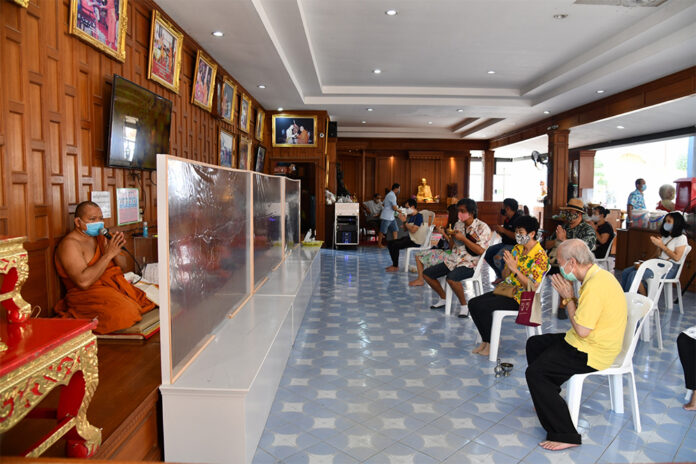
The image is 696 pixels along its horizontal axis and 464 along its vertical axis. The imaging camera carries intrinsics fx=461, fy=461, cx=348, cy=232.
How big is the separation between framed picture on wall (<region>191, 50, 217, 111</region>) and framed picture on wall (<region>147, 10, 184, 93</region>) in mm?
543

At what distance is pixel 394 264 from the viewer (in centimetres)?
866

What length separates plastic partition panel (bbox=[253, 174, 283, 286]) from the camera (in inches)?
174

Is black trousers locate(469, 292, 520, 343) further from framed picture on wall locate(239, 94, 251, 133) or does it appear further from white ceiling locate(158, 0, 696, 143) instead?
framed picture on wall locate(239, 94, 251, 133)

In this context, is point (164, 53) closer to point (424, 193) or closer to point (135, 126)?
point (135, 126)

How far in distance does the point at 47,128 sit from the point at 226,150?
4203mm

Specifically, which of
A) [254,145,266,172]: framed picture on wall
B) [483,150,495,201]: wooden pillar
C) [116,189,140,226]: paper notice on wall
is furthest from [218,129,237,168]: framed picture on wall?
[483,150,495,201]: wooden pillar

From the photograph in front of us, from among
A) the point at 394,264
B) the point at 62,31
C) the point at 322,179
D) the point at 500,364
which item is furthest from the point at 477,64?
the point at 62,31

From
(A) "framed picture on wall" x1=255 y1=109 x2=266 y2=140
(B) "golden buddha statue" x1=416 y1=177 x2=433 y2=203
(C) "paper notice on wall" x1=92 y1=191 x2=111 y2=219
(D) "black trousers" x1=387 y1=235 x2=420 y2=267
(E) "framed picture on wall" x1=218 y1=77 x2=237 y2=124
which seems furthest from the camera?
(B) "golden buddha statue" x1=416 y1=177 x2=433 y2=203

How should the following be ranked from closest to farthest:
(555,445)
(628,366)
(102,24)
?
(555,445), (628,366), (102,24)

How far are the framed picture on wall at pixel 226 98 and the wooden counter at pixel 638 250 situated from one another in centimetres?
709

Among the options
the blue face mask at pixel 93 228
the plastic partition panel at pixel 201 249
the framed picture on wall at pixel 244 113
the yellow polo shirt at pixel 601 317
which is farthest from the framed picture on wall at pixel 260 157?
the yellow polo shirt at pixel 601 317

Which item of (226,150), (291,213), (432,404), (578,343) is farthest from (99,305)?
(226,150)

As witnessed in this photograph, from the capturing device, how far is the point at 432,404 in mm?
3223

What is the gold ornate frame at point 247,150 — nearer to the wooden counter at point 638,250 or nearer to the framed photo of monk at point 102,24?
the framed photo of monk at point 102,24
